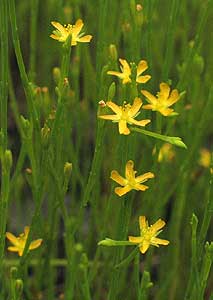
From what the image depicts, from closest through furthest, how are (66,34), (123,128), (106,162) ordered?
(123,128) < (66,34) < (106,162)

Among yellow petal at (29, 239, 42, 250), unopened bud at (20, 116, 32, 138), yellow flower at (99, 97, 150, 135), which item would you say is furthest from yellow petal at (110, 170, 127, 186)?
yellow petal at (29, 239, 42, 250)

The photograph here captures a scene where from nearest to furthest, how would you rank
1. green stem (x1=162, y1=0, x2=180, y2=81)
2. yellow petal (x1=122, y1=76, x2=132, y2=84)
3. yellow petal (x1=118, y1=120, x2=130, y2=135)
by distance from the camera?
1. yellow petal (x1=118, y1=120, x2=130, y2=135)
2. yellow petal (x1=122, y1=76, x2=132, y2=84)
3. green stem (x1=162, y1=0, x2=180, y2=81)

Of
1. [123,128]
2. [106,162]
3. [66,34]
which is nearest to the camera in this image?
[123,128]

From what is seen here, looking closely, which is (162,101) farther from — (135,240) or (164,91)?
(135,240)

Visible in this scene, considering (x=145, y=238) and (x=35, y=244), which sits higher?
(x=145, y=238)

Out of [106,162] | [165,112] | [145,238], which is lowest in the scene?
[106,162]

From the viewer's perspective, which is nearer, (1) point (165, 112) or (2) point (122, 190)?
(2) point (122, 190)

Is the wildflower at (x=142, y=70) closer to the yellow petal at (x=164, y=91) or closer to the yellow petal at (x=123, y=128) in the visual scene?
the yellow petal at (x=164, y=91)

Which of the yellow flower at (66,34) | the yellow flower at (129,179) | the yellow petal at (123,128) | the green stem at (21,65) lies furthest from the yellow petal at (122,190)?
the yellow flower at (66,34)

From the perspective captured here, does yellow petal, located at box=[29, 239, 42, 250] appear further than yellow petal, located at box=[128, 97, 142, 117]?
Yes

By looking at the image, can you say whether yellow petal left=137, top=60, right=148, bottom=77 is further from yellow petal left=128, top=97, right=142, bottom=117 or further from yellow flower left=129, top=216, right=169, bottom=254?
yellow flower left=129, top=216, right=169, bottom=254

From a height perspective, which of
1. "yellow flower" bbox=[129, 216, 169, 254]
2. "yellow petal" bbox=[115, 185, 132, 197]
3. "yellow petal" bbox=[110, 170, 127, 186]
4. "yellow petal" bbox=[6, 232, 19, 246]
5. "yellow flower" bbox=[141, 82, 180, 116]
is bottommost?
"yellow petal" bbox=[6, 232, 19, 246]

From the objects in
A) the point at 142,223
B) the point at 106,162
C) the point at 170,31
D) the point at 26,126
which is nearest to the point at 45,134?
the point at 26,126
